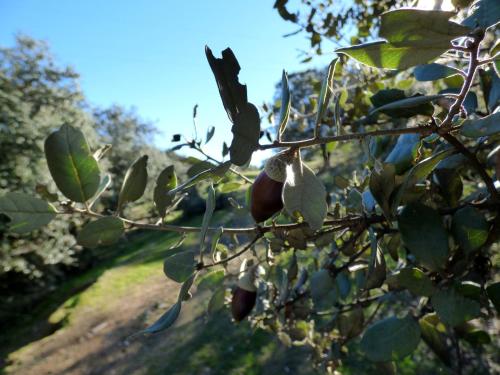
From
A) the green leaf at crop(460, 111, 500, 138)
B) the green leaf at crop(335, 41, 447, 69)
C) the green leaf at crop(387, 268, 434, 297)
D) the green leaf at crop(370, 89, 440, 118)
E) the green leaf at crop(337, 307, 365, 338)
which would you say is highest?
the green leaf at crop(335, 41, 447, 69)

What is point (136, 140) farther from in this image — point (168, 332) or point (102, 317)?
point (168, 332)

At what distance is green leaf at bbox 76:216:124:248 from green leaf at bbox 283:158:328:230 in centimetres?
35

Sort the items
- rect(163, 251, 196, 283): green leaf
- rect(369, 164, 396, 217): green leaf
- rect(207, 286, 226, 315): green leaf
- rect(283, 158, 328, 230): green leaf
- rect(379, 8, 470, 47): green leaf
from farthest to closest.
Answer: rect(207, 286, 226, 315): green leaf, rect(163, 251, 196, 283): green leaf, rect(369, 164, 396, 217): green leaf, rect(283, 158, 328, 230): green leaf, rect(379, 8, 470, 47): green leaf

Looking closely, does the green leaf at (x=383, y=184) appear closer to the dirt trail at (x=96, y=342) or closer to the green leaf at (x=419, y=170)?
the green leaf at (x=419, y=170)

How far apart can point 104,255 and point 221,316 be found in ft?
22.6

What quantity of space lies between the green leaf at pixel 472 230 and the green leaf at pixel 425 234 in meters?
0.05

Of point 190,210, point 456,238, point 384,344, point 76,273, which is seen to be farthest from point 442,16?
point 190,210

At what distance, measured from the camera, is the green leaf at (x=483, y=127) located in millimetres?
375

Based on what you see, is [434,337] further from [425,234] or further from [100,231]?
[100,231]

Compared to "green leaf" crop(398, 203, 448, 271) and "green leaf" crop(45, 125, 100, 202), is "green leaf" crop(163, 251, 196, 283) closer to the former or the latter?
"green leaf" crop(45, 125, 100, 202)

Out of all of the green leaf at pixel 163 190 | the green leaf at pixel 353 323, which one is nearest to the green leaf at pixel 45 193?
the green leaf at pixel 163 190

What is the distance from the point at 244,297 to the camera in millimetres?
919

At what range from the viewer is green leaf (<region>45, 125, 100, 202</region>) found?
57cm

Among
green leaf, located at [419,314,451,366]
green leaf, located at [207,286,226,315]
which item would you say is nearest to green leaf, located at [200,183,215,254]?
green leaf, located at [207,286,226,315]
